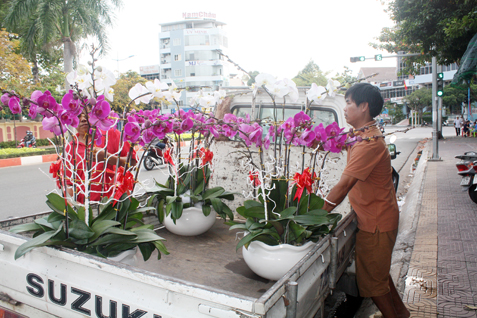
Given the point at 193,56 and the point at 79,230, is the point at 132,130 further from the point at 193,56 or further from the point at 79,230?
the point at 193,56

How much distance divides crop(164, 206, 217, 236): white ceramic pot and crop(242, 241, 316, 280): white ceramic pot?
85 centimetres

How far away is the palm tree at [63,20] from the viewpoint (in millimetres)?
13875

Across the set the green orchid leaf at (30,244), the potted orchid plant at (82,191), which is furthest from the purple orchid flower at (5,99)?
the green orchid leaf at (30,244)

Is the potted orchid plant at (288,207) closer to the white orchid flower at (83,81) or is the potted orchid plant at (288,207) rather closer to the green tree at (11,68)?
the white orchid flower at (83,81)

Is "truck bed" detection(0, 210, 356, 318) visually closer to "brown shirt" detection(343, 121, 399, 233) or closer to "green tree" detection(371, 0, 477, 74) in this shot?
"brown shirt" detection(343, 121, 399, 233)

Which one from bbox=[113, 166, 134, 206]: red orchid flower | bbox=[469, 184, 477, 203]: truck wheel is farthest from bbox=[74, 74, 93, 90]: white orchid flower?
bbox=[469, 184, 477, 203]: truck wheel

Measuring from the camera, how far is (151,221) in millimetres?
3219

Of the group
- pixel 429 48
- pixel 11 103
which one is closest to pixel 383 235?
pixel 11 103

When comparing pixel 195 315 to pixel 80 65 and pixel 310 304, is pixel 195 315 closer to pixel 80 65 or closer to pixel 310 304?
pixel 310 304

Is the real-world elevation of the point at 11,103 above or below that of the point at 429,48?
below

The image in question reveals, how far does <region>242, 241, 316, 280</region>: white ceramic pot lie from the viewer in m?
2.10

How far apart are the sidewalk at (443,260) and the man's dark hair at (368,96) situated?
5.34 ft

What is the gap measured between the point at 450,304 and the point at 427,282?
14.9 inches

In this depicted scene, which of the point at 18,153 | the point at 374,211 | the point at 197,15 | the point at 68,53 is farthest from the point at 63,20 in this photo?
the point at 197,15
